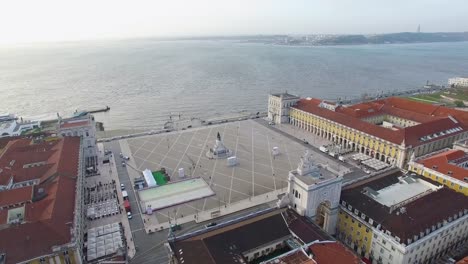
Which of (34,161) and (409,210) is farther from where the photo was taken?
(34,161)

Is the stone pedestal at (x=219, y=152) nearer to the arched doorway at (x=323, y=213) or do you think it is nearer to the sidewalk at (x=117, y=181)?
the sidewalk at (x=117, y=181)

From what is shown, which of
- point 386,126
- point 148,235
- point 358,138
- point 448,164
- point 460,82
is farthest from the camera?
point 460,82

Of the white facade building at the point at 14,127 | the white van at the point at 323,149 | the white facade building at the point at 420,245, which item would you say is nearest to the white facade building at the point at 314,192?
the white facade building at the point at 420,245

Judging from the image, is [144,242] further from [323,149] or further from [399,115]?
[399,115]

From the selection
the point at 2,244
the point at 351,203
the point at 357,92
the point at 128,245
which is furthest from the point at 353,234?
the point at 357,92

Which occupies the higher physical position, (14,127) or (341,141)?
(14,127)

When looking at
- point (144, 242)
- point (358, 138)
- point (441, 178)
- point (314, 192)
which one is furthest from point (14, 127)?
point (441, 178)
